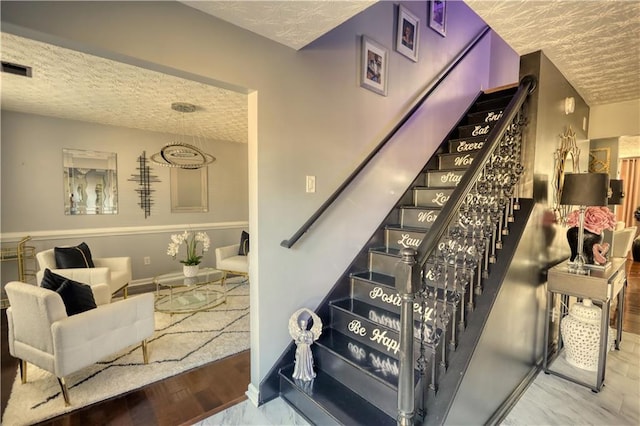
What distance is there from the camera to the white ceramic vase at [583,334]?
7.39ft

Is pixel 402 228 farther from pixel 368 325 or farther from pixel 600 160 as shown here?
pixel 600 160

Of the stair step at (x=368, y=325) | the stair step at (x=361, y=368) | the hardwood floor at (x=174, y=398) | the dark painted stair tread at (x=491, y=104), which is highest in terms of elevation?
the dark painted stair tread at (x=491, y=104)

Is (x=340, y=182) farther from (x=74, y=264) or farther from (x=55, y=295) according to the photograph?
(x=74, y=264)

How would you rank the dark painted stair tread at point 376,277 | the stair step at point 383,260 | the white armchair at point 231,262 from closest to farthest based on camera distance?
the dark painted stair tread at point 376,277
the stair step at point 383,260
the white armchair at point 231,262

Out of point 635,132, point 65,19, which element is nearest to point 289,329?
point 65,19

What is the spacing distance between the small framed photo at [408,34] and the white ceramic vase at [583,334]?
2.63 m

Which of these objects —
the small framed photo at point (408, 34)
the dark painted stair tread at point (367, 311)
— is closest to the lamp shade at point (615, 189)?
the small framed photo at point (408, 34)

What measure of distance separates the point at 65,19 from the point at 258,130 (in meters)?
0.98

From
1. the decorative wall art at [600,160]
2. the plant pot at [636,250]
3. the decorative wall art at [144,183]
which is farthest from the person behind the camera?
the plant pot at [636,250]

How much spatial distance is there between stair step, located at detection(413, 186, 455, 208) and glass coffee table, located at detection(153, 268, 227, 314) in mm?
2523

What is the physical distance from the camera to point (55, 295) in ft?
6.30

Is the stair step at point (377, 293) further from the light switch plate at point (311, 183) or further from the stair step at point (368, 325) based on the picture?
the light switch plate at point (311, 183)

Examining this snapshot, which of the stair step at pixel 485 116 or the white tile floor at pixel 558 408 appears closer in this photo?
the white tile floor at pixel 558 408

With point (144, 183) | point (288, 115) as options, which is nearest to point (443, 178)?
point (288, 115)
